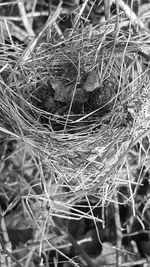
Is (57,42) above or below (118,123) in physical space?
above

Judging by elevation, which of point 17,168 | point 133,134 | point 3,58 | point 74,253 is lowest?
point 74,253

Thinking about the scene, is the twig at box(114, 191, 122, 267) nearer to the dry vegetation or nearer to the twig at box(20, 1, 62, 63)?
the dry vegetation

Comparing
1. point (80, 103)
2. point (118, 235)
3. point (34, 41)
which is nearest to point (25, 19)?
point (34, 41)

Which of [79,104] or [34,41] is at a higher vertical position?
[34,41]

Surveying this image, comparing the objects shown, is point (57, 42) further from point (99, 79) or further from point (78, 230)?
point (78, 230)

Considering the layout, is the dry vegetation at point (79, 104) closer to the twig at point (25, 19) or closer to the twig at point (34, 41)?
the twig at point (34, 41)

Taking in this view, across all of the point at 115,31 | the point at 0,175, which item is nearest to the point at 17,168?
the point at 0,175

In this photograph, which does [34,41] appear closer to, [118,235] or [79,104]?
[79,104]

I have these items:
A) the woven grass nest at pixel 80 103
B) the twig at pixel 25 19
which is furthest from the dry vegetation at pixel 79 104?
the twig at pixel 25 19
